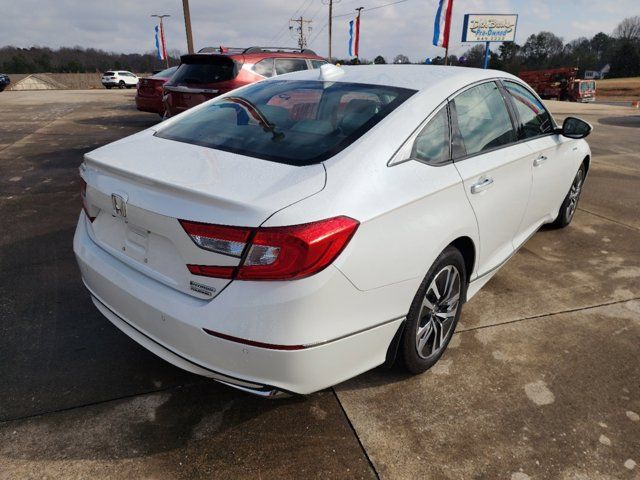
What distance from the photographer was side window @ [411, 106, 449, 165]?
2.28 meters

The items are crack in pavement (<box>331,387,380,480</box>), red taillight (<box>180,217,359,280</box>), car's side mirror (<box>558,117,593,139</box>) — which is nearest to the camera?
red taillight (<box>180,217,359,280</box>)

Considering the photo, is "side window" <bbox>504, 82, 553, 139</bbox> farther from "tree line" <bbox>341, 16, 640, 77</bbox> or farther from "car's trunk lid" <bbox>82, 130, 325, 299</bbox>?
"tree line" <bbox>341, 16, 640, 77</bbox>

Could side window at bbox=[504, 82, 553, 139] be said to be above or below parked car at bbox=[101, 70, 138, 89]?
above

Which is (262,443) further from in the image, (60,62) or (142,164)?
(60,62)

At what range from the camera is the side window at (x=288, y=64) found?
26.2 feet

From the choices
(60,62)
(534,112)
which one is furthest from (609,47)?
(534,112)

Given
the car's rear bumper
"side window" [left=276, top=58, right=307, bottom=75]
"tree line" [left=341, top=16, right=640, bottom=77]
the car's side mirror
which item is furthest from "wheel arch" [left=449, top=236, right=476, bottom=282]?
"tree line" [left=341, top=16, right=640, bottom=77]

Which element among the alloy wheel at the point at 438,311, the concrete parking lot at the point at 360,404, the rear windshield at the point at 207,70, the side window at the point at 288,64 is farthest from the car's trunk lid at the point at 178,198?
the side window at the point at 288,64

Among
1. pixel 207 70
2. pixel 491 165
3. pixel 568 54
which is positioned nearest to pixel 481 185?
pixel 491 165

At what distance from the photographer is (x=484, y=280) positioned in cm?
304

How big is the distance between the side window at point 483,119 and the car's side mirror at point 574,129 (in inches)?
34.7

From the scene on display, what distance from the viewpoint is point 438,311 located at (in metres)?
2.54

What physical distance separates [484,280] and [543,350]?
1.74 ft

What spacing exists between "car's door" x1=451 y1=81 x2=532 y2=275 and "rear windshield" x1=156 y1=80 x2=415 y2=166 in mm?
440
